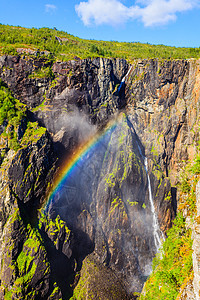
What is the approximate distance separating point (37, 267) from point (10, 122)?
1198 inches

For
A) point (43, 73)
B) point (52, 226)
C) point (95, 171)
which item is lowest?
point (52, 226)

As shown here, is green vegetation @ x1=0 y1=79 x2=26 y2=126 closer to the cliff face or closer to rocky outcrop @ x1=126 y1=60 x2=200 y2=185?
the cliff face

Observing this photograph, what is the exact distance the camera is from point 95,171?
59.2 metres

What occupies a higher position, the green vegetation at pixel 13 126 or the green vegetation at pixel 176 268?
the green vegetation at pixel 13 126

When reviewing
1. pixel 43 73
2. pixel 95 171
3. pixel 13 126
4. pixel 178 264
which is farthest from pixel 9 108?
pixel 178 264

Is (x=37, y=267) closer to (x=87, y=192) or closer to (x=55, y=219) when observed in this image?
(x=55, y=219)

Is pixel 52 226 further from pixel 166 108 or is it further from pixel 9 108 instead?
pixel 166 108

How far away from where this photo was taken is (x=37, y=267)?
37.2m

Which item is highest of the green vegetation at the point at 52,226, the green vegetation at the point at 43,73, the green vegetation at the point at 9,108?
the green vegetation at the point at 43,73

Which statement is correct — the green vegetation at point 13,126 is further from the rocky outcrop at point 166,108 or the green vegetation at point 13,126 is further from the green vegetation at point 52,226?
the rocky outcrop at point 166,108

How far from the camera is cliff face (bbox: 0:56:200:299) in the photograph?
129ft

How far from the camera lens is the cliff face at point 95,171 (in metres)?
39.5

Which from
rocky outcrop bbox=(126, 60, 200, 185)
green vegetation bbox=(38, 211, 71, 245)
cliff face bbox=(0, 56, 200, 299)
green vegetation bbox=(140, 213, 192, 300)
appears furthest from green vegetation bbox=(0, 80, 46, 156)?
rocky outcrop bbox=(126, 60, 200, 185)

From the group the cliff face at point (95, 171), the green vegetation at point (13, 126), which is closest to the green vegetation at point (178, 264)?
the cliff face at point (95, 171)
